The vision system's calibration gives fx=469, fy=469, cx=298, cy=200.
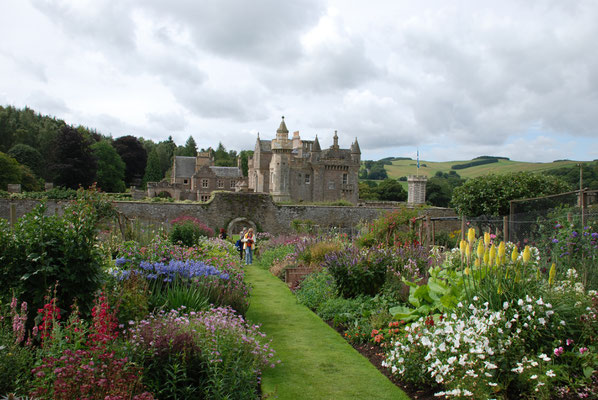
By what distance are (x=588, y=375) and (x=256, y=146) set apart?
55087mm

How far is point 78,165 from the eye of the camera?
182ft

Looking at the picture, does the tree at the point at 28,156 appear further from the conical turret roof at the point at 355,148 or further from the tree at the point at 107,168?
the conical turret roof at the point at 355,148

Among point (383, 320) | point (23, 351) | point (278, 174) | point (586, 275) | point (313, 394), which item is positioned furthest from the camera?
point (278, 174)

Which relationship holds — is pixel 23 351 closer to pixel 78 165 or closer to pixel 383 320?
pixel 383 320

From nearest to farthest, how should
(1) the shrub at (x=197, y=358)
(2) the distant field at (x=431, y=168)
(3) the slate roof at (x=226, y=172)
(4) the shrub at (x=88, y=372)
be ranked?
1. (4) the shrub at (x=88, y=372)
2. (1) the shrub at (x=197, y=358)
3. (3) the slate roof at (x=226, y=172)
4. (2) the distant field at (x=431, y=168)

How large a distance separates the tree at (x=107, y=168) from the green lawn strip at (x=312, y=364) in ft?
196

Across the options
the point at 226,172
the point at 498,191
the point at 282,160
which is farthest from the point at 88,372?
the point at 226,172

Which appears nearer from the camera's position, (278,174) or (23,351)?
(23,351)

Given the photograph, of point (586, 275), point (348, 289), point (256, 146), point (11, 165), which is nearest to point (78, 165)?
point (11, 165)

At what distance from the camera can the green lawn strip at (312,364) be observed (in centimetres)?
514

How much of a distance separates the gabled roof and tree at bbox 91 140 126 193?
8.08 meters

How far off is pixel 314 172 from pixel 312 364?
49020 mm

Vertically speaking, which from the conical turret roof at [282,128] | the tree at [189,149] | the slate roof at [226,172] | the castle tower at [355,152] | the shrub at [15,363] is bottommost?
the shrub at [15,363]

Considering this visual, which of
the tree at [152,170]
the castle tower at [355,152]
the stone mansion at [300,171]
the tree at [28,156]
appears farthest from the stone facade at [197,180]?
the castle tower at [355,152]
